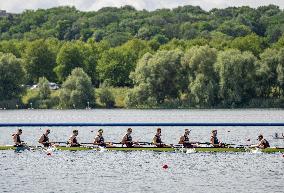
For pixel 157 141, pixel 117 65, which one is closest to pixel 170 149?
pixel 157 141

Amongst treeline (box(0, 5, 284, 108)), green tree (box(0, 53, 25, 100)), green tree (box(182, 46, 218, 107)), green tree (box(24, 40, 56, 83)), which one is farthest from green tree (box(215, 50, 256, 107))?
green tree (box(24, 40, 56, 83))

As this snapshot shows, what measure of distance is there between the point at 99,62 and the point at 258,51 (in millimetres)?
25547

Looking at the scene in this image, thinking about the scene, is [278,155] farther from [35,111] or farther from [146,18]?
[146,18]

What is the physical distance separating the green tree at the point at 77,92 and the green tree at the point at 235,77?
18.1 meters

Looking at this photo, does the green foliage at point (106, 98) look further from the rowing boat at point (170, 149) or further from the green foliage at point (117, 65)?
the rowing boat at point (170, 149)

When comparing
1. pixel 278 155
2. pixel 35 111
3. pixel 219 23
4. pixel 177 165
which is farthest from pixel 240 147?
pixel 219 23

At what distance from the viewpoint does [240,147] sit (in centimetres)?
4300

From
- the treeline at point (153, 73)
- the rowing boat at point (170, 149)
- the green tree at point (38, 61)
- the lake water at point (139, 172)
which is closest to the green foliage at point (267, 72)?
the treeline at point (153, 73)

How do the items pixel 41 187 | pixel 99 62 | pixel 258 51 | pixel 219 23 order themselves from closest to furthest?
pixel 41 187 < pixel 258 51 < pixel 99 62 < pixel 219 23

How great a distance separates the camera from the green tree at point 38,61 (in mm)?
126875

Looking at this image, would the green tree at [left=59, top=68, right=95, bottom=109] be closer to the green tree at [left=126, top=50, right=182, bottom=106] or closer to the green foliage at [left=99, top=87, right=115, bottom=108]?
the green foliage at [left=99, top=87, right=115, bottom=108]

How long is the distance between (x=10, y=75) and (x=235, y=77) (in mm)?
29266

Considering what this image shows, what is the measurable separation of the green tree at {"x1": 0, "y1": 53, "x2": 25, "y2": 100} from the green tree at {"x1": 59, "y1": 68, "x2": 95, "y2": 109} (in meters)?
5.90

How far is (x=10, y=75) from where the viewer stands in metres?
106
